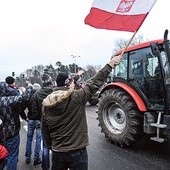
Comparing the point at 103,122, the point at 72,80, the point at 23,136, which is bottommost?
the point at 23,136

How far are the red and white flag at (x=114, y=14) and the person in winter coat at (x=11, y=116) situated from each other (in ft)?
4.59

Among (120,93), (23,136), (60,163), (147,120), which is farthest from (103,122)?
(60,163)

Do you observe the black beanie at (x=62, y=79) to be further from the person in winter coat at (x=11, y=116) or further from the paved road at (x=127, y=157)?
the paved road at (x=127, y=157)

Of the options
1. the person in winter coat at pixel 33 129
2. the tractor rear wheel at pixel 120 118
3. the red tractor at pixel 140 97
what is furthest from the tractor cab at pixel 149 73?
the person in winter coat at pixel 33 129

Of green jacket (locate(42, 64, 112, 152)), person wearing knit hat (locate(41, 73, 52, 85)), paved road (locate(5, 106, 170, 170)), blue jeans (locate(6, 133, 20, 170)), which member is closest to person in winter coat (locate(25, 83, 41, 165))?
paved road (locate(5, 106, 170, 170))

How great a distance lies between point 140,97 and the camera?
625cm

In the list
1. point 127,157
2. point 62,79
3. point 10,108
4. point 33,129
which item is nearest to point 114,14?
point 62,79

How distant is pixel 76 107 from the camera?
3115mm

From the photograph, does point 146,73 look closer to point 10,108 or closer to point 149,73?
point 149,73

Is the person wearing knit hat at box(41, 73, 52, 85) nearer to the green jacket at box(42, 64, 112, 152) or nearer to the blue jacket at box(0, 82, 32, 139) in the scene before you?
the blue jacket at box(0, 82, 32, 139)

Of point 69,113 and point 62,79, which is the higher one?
point 62,79

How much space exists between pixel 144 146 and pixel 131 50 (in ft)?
7.53

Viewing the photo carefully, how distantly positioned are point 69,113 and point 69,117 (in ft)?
0.16

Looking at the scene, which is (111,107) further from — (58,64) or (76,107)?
(58,64)
